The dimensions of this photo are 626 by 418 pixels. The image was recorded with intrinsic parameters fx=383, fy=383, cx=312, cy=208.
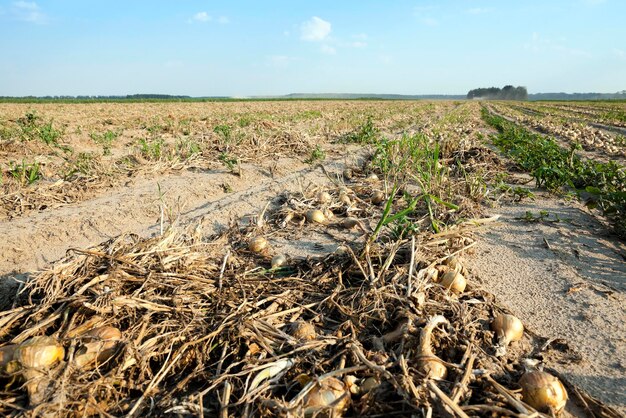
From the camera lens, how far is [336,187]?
14.1ft

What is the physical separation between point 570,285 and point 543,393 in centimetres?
125

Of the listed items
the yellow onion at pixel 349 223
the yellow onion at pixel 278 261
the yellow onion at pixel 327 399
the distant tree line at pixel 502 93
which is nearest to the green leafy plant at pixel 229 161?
the yellow onion at pixel 349 223

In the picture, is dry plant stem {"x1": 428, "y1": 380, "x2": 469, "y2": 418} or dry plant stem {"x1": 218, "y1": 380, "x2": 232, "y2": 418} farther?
dry plant stem {"x1": 218, "y1": 380, "x2": 232, "y2": 418}

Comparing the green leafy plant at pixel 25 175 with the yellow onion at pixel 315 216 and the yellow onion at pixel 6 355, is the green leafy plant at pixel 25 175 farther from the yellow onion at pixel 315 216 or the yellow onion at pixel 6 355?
the yellow onion at pixel 6 355

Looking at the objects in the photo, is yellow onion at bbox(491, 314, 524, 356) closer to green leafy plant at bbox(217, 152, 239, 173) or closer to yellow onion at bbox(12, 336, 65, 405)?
yellow onion at bbox(12, 336, 65, 405)

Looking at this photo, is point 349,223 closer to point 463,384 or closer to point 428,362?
point 428,362

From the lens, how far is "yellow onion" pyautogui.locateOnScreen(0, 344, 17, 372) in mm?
1490

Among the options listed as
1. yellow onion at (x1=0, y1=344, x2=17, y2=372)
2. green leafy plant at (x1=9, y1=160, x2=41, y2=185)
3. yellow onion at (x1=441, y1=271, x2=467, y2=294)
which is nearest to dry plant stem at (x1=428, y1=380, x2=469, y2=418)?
yellow onion at (x1=441, y1=271, x2=467, y2=294)

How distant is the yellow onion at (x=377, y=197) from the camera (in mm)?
3861

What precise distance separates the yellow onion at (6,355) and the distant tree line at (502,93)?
10025 cm

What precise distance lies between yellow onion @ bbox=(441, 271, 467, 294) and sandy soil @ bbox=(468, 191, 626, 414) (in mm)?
281

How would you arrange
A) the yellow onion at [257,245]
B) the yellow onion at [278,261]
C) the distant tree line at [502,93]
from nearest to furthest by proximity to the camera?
the yellow onion at [278,261] → the yellow onion at [257,245] → the distant tree line at [502,93]

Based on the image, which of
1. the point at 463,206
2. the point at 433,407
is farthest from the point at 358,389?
the point at 463,206

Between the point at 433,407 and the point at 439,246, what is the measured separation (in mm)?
1400
